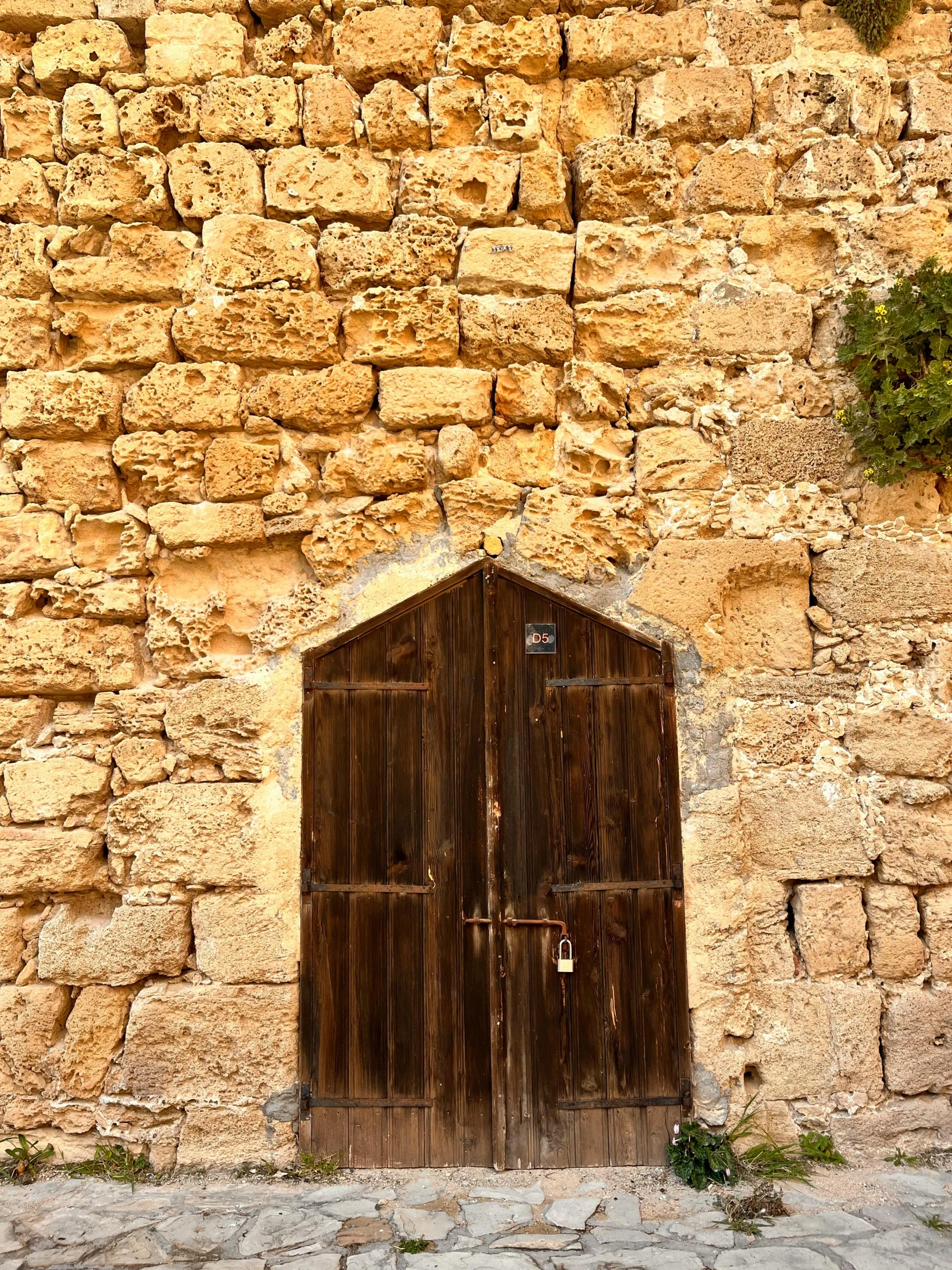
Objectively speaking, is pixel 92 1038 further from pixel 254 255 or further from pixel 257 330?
pixel 254 255

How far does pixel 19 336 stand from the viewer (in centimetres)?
374

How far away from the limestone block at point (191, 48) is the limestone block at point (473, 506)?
1.98 meters

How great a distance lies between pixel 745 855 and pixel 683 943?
0.40 m

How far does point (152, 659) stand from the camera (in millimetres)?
3650

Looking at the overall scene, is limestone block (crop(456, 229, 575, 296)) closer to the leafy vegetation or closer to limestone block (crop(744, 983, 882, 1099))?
limestone block (crop(744, 983, 882, 1099))

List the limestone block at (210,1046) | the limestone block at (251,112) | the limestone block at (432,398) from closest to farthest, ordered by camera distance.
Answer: the limestone block at (210,1046)
the limestone block at (432,398)
the limestone block at (251,112)

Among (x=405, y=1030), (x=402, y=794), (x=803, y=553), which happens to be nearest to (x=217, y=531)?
(x=402, y=794)

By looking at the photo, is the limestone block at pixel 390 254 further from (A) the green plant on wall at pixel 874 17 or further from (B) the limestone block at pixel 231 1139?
(B) the limestone block at pixel 231 1139

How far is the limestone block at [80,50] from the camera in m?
3.85

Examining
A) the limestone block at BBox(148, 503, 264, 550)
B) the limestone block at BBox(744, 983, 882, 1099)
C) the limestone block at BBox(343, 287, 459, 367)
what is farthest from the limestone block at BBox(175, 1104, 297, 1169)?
the limestone block at BBox(343, 287, 459, 367)

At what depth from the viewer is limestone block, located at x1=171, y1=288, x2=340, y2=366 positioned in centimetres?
373

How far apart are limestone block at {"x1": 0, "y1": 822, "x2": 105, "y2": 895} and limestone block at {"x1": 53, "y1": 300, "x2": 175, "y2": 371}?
6.07ft

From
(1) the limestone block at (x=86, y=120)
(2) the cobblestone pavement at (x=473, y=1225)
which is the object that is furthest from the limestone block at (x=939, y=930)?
(1) the limestone block at (x=86, y=120)

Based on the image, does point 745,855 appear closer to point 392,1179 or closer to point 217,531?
point 392,1179
